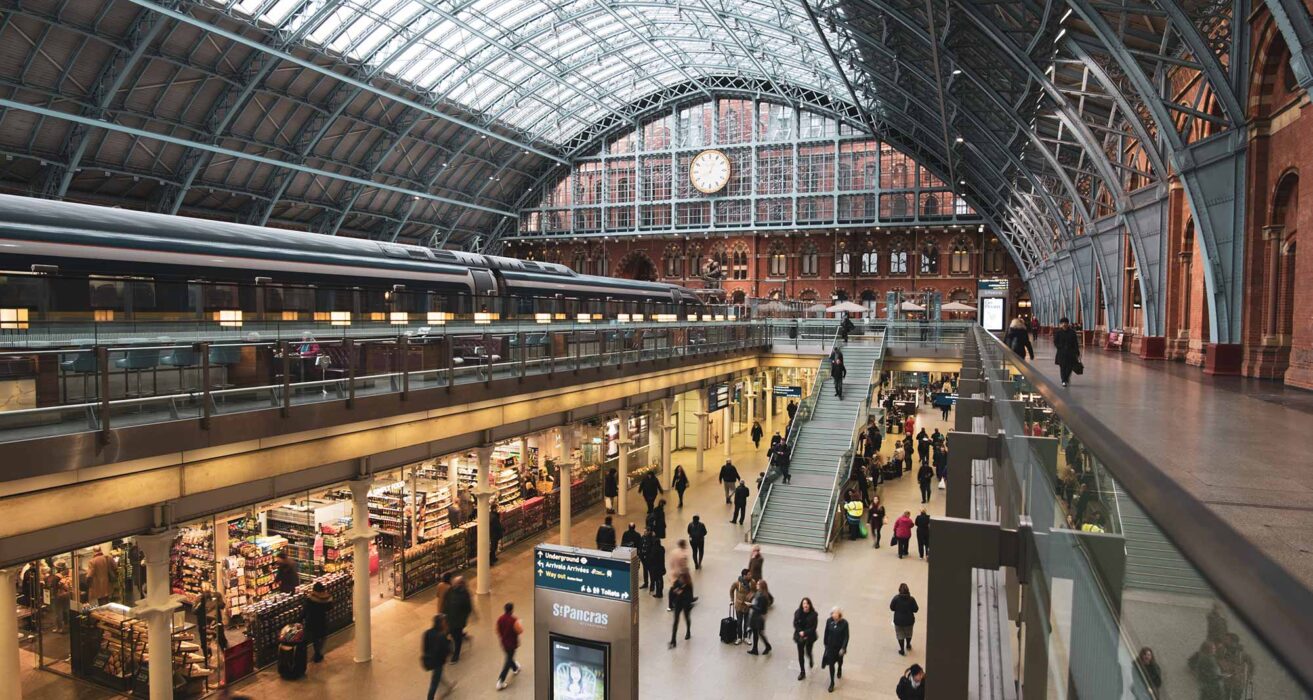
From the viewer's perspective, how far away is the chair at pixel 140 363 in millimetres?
7926

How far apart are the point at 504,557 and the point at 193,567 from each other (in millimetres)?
6451

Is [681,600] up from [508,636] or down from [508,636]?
down

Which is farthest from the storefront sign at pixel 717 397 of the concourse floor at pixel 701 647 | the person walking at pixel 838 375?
the concourse floor at pixel 701 647

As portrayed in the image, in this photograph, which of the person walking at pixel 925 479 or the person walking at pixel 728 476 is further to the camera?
the person walking at pixel 728 476

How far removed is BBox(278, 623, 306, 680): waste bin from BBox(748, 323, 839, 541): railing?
999 cm

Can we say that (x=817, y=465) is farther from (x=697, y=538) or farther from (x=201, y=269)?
(x=201, y=269)

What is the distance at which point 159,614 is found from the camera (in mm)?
8867

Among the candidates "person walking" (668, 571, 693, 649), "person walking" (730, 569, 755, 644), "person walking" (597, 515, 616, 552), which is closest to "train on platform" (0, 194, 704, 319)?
"person walking" (597, 515, 616, 552)

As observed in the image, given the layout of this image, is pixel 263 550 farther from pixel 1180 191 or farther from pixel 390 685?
pixel 1180 191

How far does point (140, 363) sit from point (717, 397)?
1934 centimetres

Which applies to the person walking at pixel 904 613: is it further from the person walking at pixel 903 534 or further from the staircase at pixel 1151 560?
the staircase at pixel 1151 560

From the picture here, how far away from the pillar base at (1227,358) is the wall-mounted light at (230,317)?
19.0m

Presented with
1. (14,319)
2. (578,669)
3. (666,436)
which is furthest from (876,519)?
(14,319)

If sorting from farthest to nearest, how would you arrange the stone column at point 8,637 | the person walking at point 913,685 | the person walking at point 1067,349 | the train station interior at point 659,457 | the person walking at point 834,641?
1. the person walking at point 1067,349
2. the person walking at point 834,641
3. the person walking at point 913,685
4. the stone column at point 8,637
5. the train station interior at point 659,457
